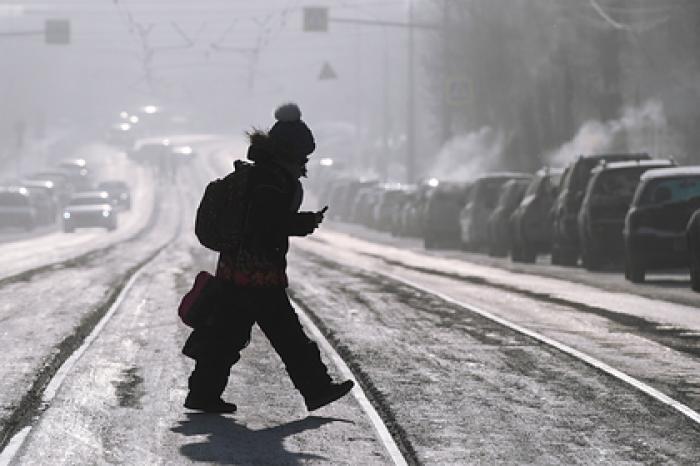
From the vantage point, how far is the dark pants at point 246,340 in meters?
10.9

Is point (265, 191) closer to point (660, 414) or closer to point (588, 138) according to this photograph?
point (660, 414)

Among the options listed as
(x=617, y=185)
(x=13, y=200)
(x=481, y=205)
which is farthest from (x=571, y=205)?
(x=13, y=200)

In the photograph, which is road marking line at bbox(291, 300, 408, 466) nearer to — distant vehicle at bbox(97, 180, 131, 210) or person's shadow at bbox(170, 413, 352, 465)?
person's shadow at bbox(170, 413, 352, 465)

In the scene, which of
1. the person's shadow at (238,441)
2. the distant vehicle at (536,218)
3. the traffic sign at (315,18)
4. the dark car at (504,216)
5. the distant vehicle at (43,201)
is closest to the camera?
the person's shadow at (238,441)

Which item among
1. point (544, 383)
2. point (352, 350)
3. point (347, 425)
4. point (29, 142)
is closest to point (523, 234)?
point (352, 350)

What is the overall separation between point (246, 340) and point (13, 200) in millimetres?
58442

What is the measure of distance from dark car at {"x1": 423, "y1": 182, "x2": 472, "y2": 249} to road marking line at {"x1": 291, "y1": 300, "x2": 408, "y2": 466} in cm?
2815

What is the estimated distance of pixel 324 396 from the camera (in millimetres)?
10992

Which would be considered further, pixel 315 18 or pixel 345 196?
pixel 345 196

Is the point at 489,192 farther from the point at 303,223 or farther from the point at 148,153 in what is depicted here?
the point at 148,153

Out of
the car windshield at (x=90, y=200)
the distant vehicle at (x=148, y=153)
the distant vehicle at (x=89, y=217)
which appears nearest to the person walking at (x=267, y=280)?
the distant vehicle at (x=89, y=217)

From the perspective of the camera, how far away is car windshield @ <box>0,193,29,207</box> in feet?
223

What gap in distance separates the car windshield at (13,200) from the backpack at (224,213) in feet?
191

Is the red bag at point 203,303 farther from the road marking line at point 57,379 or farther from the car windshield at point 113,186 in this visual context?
the car windshield at point 113,186
